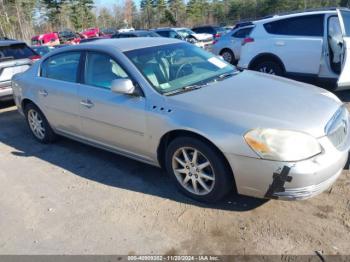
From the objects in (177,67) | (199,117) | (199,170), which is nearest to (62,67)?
(177,67)

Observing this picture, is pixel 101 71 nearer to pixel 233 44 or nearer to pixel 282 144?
pixel 282 144

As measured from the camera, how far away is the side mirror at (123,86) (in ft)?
11.9

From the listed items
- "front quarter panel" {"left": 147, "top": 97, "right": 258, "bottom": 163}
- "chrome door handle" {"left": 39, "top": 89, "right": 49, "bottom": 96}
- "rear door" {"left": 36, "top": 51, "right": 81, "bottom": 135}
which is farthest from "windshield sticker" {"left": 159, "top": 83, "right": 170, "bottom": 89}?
"chrome door handle" {"left": 39, "top": 89, "right": 49, "bottom": 96}

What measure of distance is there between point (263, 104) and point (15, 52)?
6.61 m

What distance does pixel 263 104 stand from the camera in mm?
3279

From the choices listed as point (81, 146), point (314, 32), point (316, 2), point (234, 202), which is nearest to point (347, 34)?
point (314, 32)

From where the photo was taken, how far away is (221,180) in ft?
10.6

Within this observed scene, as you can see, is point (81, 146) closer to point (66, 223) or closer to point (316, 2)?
point (66, 223)

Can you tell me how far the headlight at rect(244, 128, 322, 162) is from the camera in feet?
9.37

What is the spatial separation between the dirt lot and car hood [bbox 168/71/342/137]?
2.72ft

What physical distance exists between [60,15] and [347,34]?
5318 centimetres

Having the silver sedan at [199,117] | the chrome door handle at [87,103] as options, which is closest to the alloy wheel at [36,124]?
→ the silver sedan at [199,117]

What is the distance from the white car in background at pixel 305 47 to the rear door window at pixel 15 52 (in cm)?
490

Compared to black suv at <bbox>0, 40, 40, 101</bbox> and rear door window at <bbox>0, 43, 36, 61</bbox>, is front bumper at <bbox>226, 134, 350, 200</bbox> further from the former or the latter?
rear door window at <bbox>0, 43, 36, 61</bbox>
